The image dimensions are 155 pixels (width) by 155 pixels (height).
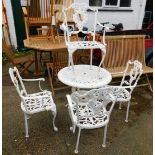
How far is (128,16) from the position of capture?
7.97 m

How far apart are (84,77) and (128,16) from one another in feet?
19.6

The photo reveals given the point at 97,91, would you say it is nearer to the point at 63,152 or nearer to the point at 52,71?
the point at 63,152

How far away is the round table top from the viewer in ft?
8.75

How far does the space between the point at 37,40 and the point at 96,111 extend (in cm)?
270

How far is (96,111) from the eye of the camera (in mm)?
2373

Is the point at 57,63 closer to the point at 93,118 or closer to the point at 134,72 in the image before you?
the point at 134,72

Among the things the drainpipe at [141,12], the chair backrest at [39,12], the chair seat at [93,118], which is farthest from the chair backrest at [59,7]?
the drainpipe at [141,12]

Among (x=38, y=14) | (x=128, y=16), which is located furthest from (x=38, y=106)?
(x=128, y=16)

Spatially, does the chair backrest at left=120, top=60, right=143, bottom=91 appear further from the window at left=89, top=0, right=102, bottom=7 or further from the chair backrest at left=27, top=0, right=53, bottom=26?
the window at left=89, top=0, right=102, bottom=7

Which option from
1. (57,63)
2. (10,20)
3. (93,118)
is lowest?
(93,118)

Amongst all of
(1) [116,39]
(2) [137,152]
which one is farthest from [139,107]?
(1) [116,39]

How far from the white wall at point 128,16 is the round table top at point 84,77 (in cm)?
468

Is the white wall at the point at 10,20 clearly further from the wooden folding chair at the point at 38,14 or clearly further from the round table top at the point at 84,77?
the round table top at the point at 84,77

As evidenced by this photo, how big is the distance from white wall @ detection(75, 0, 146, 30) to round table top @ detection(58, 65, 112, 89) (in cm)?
468
